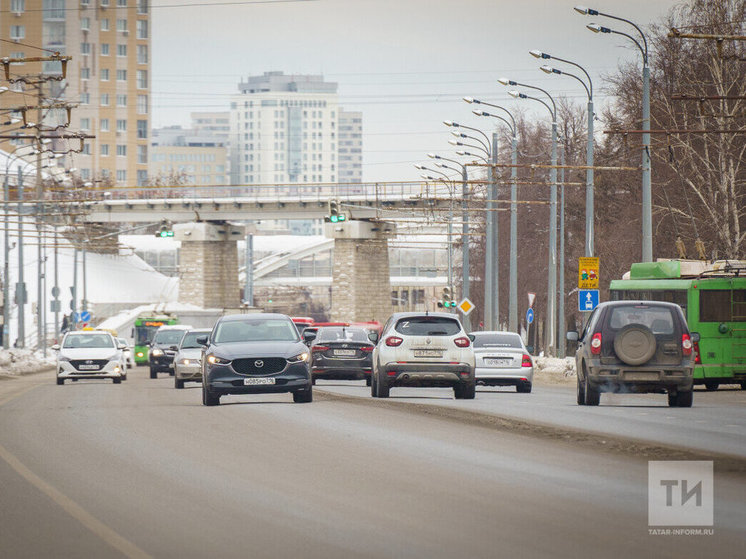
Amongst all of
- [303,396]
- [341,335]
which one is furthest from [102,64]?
[303,396]

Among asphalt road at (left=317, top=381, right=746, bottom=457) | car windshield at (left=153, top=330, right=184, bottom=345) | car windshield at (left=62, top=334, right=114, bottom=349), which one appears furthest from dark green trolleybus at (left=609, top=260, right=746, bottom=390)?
car windshield at (left=153, top=330, right=184, bottom=345)

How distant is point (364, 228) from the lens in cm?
9931

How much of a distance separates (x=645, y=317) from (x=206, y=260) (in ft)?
268

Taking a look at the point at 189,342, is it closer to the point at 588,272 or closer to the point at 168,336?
the point at 588,272

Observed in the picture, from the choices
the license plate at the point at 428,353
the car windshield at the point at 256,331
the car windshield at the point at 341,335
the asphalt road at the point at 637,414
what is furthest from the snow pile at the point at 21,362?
the license plate at the point at 428,353

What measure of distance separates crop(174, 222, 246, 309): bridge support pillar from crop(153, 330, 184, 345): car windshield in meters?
45.8

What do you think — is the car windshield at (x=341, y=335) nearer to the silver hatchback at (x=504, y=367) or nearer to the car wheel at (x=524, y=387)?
the silver hatchback at (x=504, y=367)

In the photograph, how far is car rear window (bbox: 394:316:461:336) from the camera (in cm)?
2756

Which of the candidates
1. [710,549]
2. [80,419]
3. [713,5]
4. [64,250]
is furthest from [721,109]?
[64,250]

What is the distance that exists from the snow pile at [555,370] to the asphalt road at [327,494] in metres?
24.0

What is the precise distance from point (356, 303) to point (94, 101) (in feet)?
276

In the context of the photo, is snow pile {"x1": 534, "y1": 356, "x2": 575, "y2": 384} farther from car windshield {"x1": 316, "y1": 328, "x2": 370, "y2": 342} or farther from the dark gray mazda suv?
the dark gray mazda suv

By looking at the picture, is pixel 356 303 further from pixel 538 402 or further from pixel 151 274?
pixel 538 402

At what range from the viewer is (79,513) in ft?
37.5
